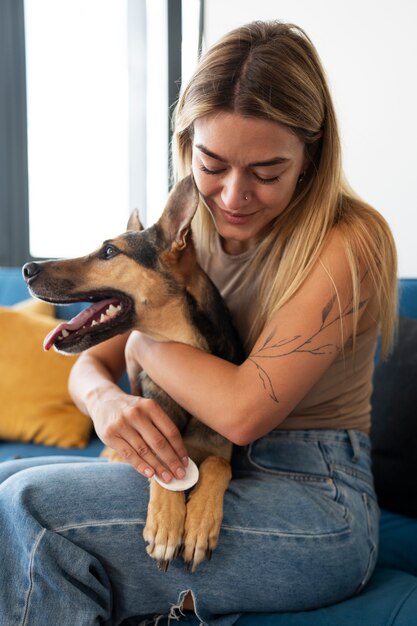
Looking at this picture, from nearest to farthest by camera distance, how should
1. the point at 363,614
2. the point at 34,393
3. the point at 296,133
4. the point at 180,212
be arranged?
the point at 363,614 → the point at 296,133 → the point at 180,212 → the point at 34,393

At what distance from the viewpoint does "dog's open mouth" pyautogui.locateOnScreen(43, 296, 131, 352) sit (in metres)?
1.47

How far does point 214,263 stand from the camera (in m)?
1.79

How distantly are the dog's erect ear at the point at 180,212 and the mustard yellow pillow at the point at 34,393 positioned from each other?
1.27 meters

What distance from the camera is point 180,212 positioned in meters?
1.53

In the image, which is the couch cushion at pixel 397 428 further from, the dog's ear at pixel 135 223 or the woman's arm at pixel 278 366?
the dog's ear at pixel 135 223

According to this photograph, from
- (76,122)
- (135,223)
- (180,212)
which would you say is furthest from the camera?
(76,122)

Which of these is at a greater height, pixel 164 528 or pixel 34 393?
pixel 164 528

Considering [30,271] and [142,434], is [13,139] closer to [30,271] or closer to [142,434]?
[30,271]

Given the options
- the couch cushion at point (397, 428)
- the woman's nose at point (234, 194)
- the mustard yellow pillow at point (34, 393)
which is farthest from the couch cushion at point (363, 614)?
the mustard yellow pillow at point (34, 393)

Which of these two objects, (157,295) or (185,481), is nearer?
(185,481)

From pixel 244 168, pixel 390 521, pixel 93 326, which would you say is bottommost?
pixel 390 521

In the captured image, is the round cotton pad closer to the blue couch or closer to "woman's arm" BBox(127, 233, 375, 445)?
"woman's arm" BBox(127, 233, 375, 445)

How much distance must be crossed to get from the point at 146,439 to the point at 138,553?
224mm

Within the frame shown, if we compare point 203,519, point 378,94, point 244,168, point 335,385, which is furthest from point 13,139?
point 203,519
